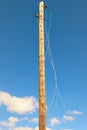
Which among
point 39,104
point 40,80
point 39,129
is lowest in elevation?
point 39,129

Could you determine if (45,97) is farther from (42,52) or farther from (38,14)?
(38,14)

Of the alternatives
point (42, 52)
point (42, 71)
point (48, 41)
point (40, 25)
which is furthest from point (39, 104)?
point (48, 41)

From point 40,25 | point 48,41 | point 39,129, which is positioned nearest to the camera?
point 39,129

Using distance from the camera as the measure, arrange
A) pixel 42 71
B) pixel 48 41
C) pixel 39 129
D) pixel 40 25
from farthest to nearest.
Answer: pixel 48 41
pixel 40 25
pixel 42 71
pixel 39 129

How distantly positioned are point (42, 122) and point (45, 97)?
0.88 metres

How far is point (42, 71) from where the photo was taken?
32.5 feet

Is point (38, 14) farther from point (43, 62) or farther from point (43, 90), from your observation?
point (43, 90)

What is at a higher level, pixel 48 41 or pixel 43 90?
pixel 48 41

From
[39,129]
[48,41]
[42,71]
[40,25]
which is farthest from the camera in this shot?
[48,41]

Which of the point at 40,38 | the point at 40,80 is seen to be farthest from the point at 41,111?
the point at 40,38

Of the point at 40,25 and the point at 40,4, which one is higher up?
the point at 40,4

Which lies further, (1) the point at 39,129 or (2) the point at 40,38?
(2) the point at 40,38

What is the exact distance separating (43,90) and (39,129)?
1319 mm

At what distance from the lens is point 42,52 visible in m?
10.3
